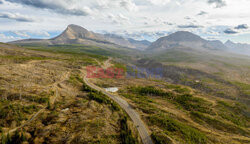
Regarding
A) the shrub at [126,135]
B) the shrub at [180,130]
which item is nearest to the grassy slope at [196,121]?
the shrub at [180,130]

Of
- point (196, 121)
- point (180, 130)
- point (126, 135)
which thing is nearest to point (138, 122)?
point (126, 135)

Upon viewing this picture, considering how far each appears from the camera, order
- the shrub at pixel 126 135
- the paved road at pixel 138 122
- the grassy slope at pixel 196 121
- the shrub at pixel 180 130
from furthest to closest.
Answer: the grassy slope at pixel 196 121 < the shrub at pixel 180 130 < the paved road at pixel 138 122 < the shrub at pixel 126 135

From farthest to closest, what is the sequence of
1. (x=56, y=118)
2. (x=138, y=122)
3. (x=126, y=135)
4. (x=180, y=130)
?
(x=138, y=122) < (x=180, y=130) < (x=56, y=118) < (x=126, y=135)

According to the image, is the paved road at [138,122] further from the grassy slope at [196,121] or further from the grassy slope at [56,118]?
the grassy slope at [56,118]

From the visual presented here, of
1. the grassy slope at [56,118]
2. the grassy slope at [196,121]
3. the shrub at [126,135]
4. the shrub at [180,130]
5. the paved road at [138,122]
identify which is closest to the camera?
the grassy slope at [56,118]

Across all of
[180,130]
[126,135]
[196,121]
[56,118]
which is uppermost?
[56,118]

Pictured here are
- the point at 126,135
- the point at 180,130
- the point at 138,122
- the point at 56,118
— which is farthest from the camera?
the point at 138,122

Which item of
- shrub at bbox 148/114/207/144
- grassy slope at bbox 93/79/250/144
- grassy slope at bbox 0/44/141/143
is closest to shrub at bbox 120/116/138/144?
grassy slope at bbox 0/44/141/143

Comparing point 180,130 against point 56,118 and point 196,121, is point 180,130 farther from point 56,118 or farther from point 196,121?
point 56,118

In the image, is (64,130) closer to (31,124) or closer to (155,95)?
(31,124)

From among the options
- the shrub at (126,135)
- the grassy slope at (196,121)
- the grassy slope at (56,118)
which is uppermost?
the grassy slope at (56,118)

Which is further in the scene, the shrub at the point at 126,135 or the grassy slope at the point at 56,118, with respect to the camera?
the shrub at the point at 126,135
